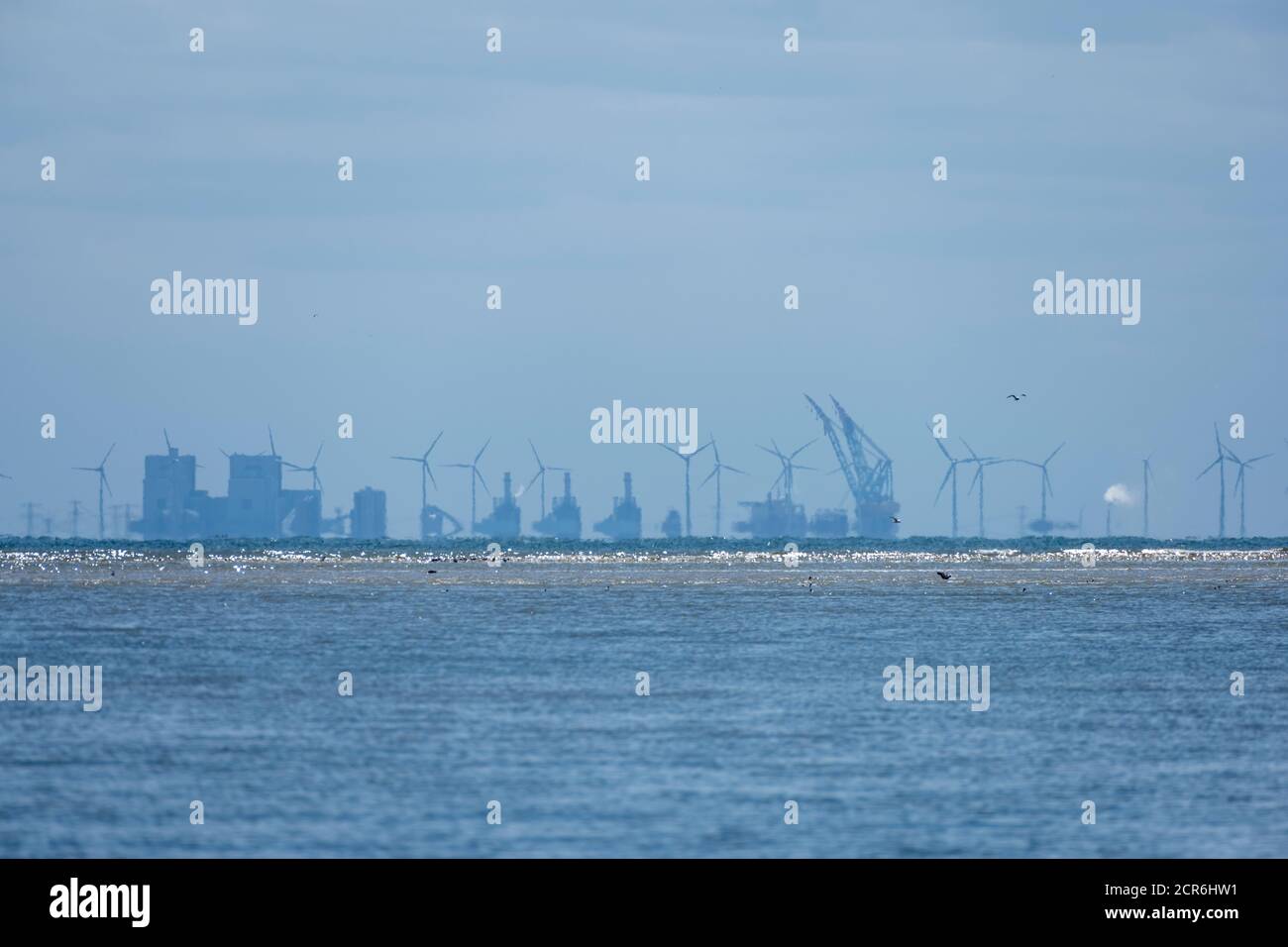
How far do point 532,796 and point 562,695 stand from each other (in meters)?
21.1

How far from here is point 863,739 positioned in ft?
165

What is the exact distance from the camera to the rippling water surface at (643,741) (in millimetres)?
36031

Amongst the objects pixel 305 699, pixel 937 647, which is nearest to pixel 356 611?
pixel 937 647

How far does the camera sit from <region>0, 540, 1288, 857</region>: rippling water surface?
36.0m

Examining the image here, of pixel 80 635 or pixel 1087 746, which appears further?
pixel 80 635

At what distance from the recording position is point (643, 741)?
161 ft

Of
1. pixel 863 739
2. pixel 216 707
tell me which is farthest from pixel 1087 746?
pixel 216 707

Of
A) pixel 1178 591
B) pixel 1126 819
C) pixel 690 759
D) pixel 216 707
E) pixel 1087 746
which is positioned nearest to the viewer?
pixel 1126 819

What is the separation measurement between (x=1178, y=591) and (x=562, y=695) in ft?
325
